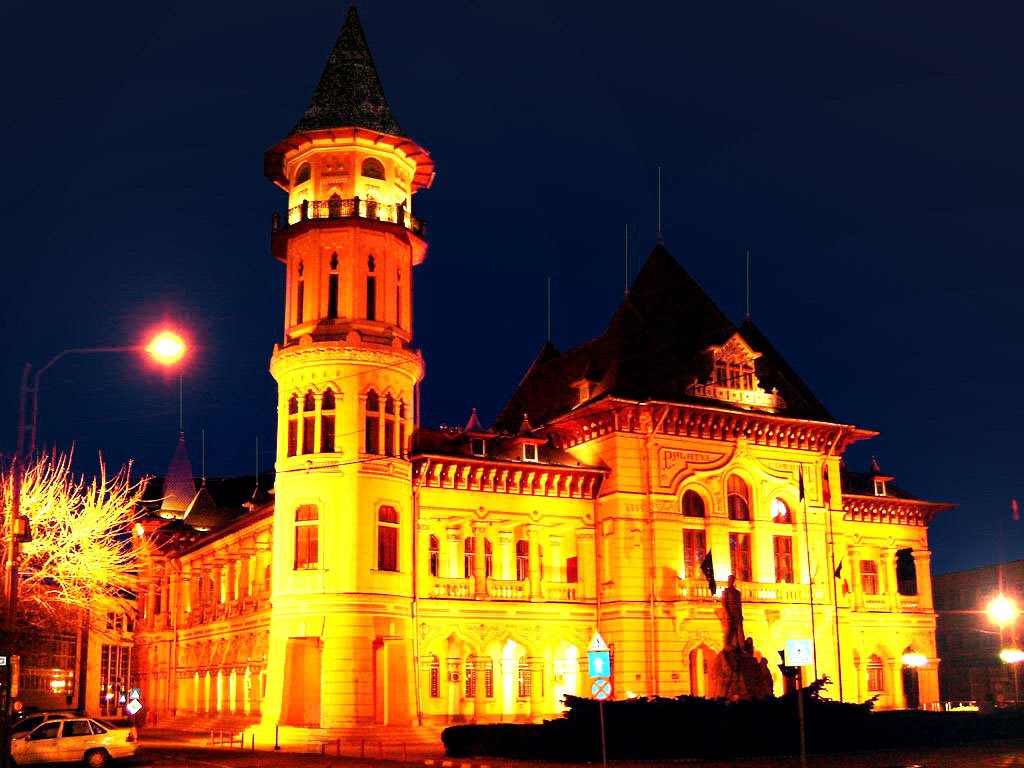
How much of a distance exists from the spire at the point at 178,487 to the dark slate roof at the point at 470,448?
38894mm

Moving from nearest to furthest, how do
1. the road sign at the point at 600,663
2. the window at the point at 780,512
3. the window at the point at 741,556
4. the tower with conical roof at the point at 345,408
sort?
the road sign at the point at 600,663, the tower with conical roof at the point at 345,408, the window at the point at 741,556, the window at the point at 780,512

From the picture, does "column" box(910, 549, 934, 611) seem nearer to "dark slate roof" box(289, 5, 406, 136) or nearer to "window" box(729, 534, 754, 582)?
"window" box(729, 534, 754, 582)

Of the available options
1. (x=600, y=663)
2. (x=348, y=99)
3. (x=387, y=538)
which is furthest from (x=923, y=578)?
(x=600, y=663)

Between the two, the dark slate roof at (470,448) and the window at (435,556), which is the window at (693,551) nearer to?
the dark slate roof at (470,448)

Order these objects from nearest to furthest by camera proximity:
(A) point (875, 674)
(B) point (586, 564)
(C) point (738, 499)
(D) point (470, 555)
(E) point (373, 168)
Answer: (D) point (470, 555) < (E) point (373, 168) < (B) point (586, 564) < (C) point (738, 499) < (A) point (875, 674)

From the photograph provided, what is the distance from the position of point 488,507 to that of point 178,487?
42.6 meters

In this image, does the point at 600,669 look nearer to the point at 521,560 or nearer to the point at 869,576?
the point at 521,560

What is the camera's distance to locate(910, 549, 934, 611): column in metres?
65.8

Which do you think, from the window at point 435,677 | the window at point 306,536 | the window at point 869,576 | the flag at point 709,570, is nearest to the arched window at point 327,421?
the window at point 306,536

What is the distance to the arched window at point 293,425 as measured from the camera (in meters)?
49.6

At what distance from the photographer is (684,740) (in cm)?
3628

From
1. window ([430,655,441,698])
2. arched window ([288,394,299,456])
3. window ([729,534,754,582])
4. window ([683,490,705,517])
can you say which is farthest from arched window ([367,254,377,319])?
window ([729,534,754,582])

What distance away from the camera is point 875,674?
6372 centimetres

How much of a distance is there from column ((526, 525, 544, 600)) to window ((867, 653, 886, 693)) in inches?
797
